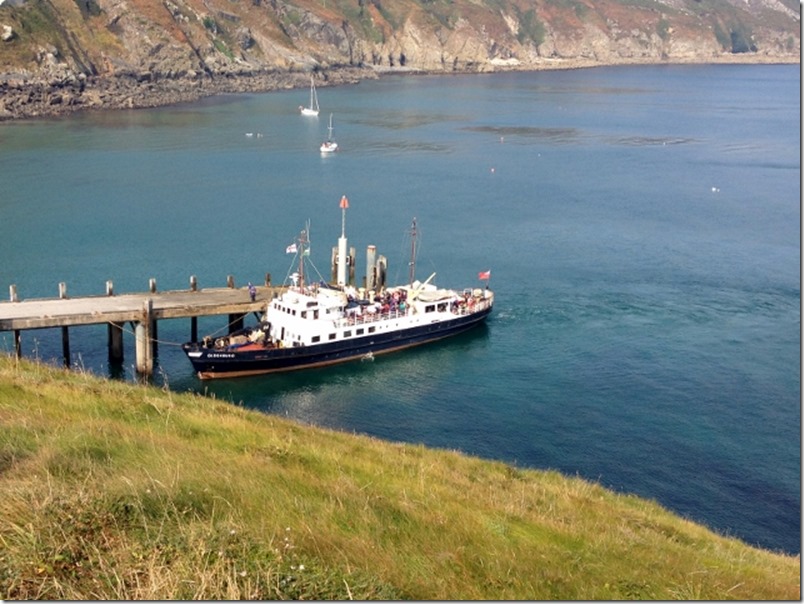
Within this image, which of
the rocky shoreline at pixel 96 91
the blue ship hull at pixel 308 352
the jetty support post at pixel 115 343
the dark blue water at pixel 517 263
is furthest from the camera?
the rocky shoreline at pixel 96 91

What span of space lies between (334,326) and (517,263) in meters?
22.4

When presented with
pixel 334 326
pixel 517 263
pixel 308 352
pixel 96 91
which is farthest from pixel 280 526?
pixel 96 91

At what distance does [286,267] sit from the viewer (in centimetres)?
6309

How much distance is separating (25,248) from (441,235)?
3085 centimetres

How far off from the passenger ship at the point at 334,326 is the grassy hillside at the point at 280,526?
26.4 meters

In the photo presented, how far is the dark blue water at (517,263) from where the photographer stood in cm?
3969

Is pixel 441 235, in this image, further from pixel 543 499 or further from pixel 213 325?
pixel 543 499

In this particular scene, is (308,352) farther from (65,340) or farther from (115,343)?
(65,340)

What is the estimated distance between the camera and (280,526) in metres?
11.8

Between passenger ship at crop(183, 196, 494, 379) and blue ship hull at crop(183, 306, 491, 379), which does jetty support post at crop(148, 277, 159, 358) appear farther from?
passenger ship at crop(183, 196, 494, 379)

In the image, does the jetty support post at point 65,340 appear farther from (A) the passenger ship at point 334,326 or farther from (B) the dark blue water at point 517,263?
(A) the passenger ship at point 334,326

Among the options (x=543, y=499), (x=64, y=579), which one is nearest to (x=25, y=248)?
(x=543, y=499)

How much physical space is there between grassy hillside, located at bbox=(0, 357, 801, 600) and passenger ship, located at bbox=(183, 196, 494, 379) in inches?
1041

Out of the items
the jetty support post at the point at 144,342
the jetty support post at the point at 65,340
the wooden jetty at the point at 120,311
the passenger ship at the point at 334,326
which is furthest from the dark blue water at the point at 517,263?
the wooden jetty at the point at 120,311
